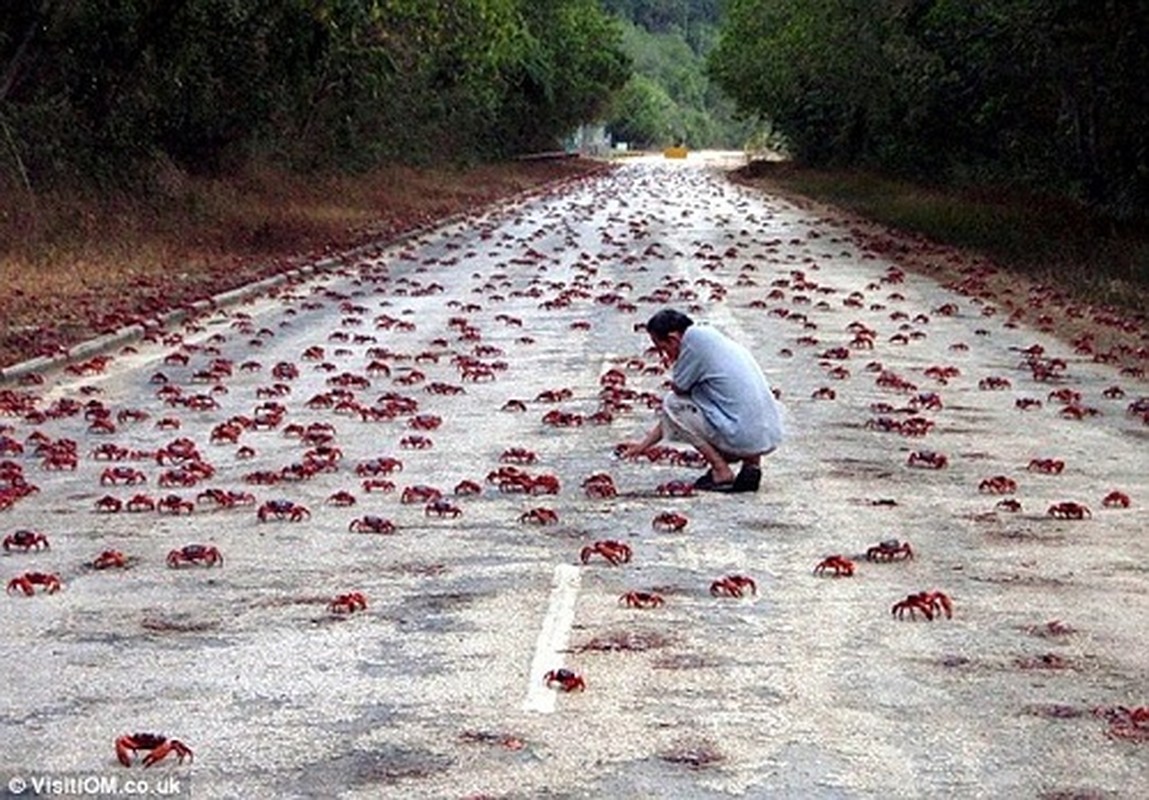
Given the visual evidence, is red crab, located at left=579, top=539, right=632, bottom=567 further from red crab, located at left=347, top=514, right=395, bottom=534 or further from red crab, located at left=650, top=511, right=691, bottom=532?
red crab, located at left=347, top=514, right=395, bottom=534

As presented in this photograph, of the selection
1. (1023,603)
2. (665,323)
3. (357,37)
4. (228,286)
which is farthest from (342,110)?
(1023,603)

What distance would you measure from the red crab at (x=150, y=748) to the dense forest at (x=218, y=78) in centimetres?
2147

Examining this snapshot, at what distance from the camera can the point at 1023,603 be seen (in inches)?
346

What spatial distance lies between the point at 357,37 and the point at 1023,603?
31.2 meters

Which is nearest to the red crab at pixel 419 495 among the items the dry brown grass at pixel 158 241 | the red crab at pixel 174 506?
the red crab at pixel 174 506

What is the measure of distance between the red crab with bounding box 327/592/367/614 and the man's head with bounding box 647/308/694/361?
3.68m

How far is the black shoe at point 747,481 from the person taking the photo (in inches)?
452

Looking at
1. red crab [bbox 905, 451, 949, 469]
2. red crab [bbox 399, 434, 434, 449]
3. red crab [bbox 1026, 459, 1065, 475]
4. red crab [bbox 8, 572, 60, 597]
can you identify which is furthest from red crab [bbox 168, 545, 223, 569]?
red crab [bbox 1026, 459, 1065, 475]

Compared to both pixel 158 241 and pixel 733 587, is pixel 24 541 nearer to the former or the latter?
pixel 733 587

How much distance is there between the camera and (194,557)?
31.2 feet

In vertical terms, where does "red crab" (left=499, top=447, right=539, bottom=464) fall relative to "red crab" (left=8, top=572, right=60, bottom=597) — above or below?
below

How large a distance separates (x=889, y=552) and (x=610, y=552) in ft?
4.48

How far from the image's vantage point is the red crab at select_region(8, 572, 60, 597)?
8.97 metres

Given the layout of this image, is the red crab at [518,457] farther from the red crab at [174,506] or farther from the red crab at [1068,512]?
the red crab at [1068,512]
